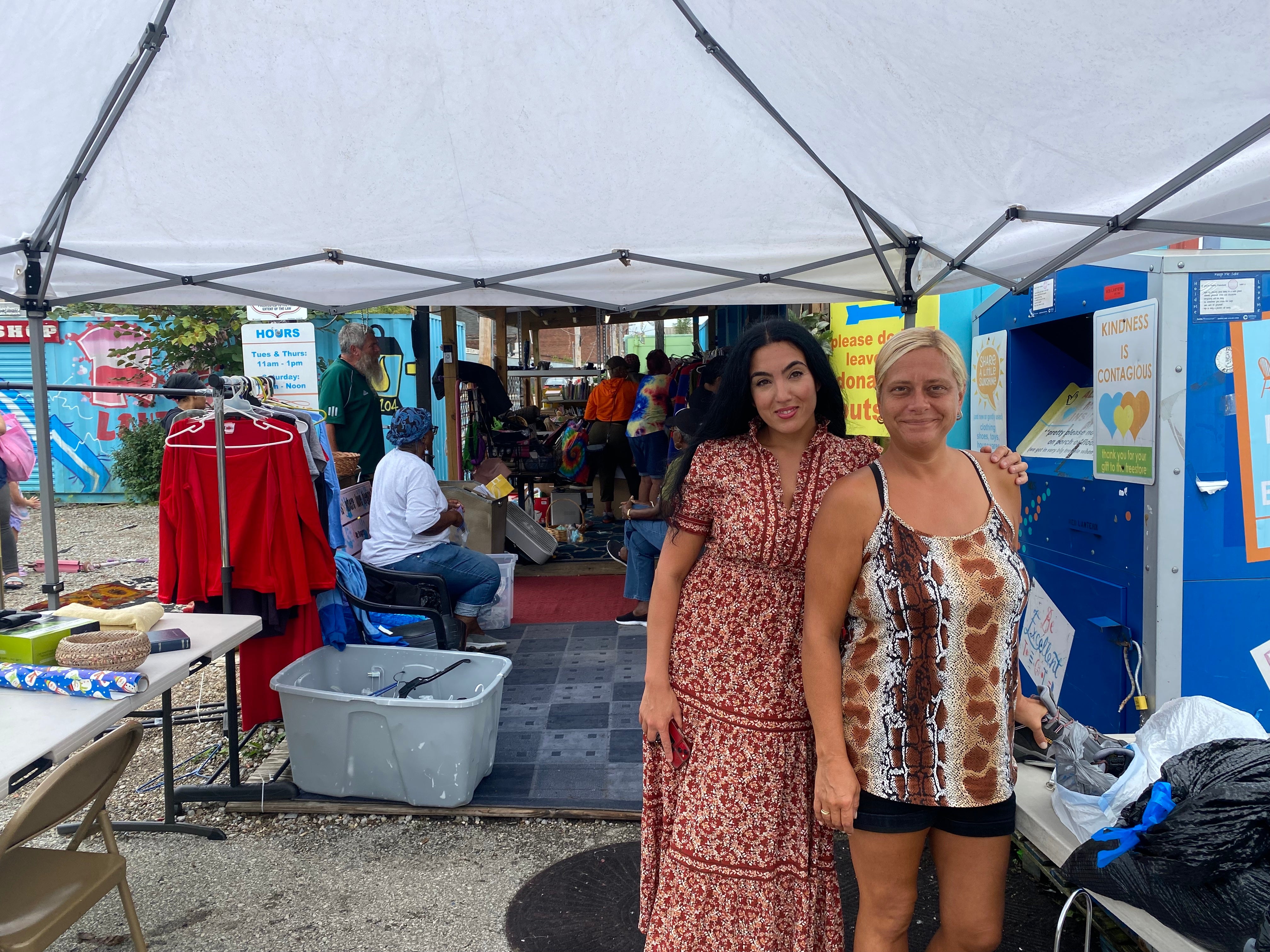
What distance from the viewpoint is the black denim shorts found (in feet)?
5.65

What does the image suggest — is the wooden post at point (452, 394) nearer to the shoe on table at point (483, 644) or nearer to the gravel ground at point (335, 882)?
the shoe on table at point (483, 644)

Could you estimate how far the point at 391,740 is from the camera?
3.27 meters

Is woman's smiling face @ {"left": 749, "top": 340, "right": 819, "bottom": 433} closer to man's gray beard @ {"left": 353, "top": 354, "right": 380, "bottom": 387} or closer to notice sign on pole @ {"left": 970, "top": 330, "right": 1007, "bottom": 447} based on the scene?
notice sign on pole @ {"left": 970, "top": 330, "right": 1007, "bottom": 447}

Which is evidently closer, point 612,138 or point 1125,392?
point 612,138

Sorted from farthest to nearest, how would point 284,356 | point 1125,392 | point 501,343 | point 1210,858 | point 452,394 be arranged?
point 501,343 < point 452,394 < point 284,356 < point 1125,392 < point 1210,858

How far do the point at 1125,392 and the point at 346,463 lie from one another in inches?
147

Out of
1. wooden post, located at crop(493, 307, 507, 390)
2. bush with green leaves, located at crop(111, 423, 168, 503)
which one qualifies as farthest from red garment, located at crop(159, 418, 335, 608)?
bush with green leaves, located at crop(111, 423, 168, 503)

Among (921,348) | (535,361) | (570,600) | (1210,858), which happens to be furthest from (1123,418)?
(535,361)

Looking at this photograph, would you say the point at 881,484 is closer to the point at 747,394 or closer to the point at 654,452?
the point at 747,394

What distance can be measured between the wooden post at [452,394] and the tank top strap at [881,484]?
21.4ft

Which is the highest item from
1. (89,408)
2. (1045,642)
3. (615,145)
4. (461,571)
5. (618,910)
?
(615,145)

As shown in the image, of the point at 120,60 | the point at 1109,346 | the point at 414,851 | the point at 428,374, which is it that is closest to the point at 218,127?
the point at 120,60

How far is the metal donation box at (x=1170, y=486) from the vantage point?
271cm

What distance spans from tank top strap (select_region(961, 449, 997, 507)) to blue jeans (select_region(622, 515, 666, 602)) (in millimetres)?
2951
